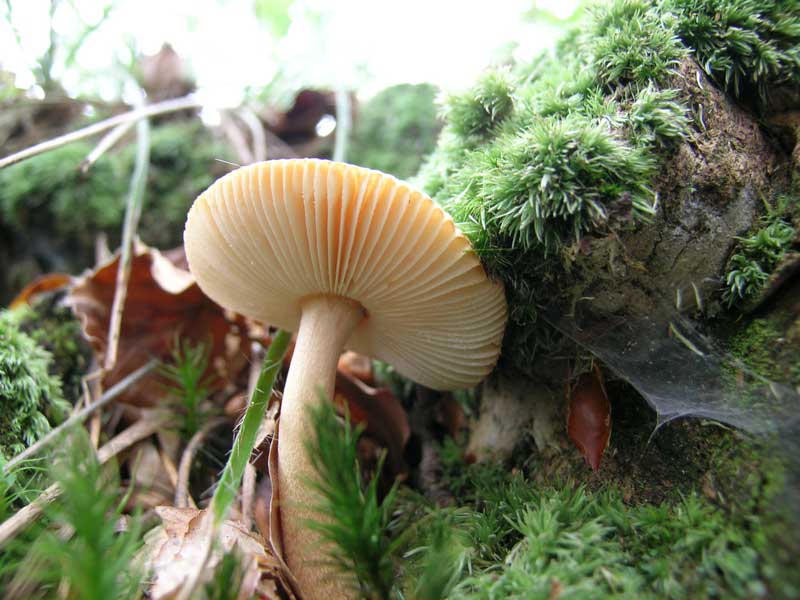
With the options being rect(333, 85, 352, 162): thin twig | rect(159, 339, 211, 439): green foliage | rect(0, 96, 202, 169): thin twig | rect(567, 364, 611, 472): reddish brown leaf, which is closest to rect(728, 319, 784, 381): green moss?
rect(567, 364, 611, 472): reddish brown leaf

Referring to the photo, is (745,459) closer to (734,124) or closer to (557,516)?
(557,516)

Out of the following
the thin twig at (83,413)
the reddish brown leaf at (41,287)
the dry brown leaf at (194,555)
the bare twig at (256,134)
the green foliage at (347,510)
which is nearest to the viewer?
the green foliage at (347,510)

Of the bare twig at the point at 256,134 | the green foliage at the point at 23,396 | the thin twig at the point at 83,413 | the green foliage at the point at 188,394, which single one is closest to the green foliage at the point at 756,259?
the thin twig at the point at 83,413

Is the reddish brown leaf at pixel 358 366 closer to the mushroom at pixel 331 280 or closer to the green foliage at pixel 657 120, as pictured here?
the mushroom at pixel 331 280

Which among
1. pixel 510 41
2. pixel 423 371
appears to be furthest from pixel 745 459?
pixel 510 41

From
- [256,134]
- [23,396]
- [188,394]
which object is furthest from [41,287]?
[256,134]

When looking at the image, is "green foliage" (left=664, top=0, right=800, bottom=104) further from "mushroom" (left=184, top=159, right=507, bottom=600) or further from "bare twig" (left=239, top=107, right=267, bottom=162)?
"bare twig" (left=239, top=107, right=267, bottom=162)
